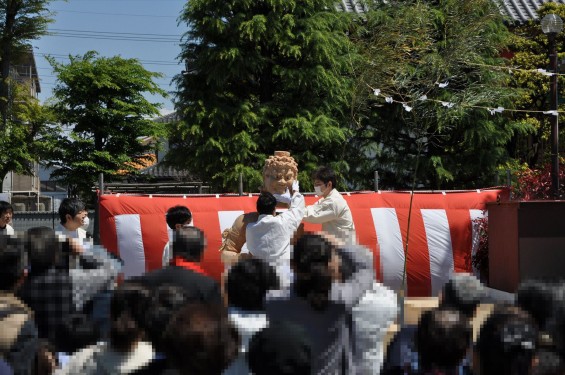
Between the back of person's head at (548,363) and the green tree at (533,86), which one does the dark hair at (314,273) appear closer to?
the back of person's head at (548,363)

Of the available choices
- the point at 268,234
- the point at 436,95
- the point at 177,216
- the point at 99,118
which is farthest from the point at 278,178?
the point at 99,118

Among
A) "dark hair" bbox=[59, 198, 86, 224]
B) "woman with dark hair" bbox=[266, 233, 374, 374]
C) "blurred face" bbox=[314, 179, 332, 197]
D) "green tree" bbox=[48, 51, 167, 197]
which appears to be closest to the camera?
"woman with dark hair" bbox=[266, 233, 374, 374]

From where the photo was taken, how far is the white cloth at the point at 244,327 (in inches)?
98.0

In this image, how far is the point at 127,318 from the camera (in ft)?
8.43

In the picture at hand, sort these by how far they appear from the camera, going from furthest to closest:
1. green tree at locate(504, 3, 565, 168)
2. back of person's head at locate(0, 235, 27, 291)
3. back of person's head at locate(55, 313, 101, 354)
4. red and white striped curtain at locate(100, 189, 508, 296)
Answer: green tree at locate(504, 3, 565, 168) < red and white striped curtain at locate(100, 189, 508, 296) < back of person's head at locate(0, 235, 27, 291) < back of person's head at locate(55, 313, 101, 354)

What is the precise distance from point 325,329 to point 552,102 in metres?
8.92

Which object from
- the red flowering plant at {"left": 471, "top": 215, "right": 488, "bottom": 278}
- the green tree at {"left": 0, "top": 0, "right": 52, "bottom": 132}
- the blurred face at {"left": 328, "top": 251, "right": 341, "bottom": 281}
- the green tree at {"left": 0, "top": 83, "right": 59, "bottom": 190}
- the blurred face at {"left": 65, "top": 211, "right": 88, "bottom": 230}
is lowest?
the red flowering plant at {"left": 471, "top": 215, "right": 488, "bottom": 278}

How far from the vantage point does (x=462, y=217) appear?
8789 millimetres

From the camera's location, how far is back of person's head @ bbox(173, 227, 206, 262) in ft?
11.8

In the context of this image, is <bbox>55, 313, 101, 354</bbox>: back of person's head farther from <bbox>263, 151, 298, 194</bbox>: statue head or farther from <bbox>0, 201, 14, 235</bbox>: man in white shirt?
<bbox>263, 151, 298, 194</bbox>: statue head

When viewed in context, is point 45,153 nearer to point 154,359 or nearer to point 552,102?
point 552,102

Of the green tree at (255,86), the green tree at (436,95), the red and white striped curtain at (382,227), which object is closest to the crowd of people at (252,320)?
the red and white striped curtain at (382,227)

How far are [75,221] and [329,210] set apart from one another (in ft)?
6.18

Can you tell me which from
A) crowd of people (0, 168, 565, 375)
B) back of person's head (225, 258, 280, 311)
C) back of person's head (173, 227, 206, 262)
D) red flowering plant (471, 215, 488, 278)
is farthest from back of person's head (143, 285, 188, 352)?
red flowering plant (471, 215, 488, 278)
